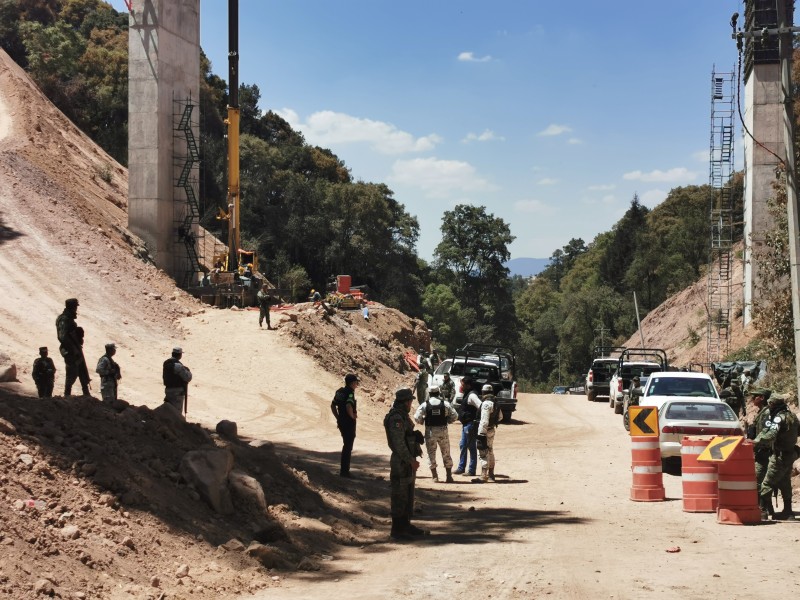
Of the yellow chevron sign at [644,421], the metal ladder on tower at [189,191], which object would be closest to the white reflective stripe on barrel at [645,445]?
the yellow chevron sign at [644,421]

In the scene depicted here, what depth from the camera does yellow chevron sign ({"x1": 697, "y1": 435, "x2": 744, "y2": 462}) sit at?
1234cm

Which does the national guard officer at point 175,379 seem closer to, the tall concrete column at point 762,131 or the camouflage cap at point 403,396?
the camouflage cap at point 403,396

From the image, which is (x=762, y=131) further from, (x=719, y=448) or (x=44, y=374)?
(x=44, y=374)

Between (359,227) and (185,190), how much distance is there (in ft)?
97.7

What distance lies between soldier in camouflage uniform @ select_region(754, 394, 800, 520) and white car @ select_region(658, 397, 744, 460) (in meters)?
3.68

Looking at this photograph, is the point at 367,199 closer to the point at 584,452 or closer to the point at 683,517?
the point at 584,452

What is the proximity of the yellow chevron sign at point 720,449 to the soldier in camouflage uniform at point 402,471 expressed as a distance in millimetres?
3889

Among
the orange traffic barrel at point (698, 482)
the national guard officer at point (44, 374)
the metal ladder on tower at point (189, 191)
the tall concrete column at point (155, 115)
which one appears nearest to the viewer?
the orange traffic barrel at point (698, 482)

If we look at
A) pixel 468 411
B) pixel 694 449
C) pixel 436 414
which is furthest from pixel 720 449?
pixel 468 411

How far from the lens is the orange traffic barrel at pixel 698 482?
13.1m

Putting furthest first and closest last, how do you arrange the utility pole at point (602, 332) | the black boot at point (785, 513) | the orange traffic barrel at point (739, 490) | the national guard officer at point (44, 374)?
the utility pole at point (602, 332), the national guard officer at point (44, 374), the black boot at point (785, 513), the orange traffic barrel at point (739, 490)

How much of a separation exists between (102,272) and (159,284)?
128 inches

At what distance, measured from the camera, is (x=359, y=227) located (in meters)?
72.3

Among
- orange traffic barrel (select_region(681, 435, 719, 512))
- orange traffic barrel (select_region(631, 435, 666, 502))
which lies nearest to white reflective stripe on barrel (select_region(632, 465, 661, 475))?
orange traffic barrel (select_region(631, 435, 666, 502))
